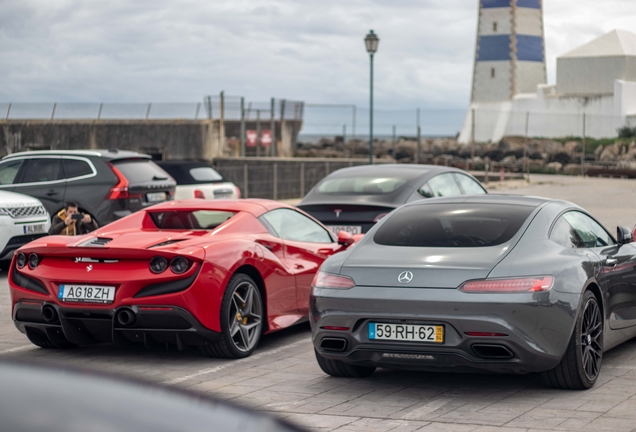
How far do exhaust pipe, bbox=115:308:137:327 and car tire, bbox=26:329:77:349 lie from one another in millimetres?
850

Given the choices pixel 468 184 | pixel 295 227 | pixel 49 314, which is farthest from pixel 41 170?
pixel 49 314

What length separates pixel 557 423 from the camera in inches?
217

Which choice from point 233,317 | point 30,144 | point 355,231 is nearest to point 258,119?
point 30,144

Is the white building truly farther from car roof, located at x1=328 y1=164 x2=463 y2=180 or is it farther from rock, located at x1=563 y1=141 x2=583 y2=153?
car roof, located at x1=328 y1=164 x2=463 y2=180

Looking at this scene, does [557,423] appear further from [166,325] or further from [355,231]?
[355,231]

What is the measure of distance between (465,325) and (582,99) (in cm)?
6045

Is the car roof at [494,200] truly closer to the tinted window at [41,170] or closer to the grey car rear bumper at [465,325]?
the grey car rear bumper at [465,325]

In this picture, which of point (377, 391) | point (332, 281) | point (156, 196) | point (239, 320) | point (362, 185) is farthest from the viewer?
point (156, 196)

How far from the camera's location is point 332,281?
6.41 metres

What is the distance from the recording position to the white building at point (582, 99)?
61.2 m

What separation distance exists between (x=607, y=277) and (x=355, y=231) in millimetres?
4852

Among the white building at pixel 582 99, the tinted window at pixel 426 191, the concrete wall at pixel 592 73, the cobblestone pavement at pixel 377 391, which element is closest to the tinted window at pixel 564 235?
the cobblestone pavement at pixel 377 391

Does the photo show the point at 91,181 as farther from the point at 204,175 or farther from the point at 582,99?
the point at 582,99

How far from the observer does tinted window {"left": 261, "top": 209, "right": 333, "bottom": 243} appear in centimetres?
867
